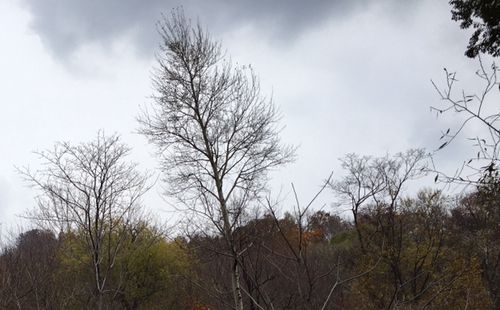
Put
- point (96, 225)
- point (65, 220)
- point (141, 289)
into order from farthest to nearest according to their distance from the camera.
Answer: point (141, 289)
point (65, 220)
point (96, 225)

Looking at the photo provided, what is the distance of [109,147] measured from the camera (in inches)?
380

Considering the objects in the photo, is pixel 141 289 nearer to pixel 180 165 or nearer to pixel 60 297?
pixel 60 297

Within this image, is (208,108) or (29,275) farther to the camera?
(29,275)

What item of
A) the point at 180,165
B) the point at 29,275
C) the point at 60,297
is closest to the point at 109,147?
the point at 180,165

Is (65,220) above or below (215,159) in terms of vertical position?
below

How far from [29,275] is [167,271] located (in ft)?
48.9

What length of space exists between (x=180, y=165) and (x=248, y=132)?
5.92 feet

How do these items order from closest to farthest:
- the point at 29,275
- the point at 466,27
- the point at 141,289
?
1. the point at 466,27
2. the point at 29,275
3. the point at 141,289

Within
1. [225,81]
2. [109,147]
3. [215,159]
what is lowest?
[215,159]

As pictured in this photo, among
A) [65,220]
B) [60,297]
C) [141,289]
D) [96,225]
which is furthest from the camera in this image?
[141,289]

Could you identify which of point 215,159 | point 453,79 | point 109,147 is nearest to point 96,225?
point 109,147

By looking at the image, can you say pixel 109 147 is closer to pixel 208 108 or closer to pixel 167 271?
pixel 208 108

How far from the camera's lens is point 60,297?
1166cm

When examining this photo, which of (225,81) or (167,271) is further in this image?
(167,271)
